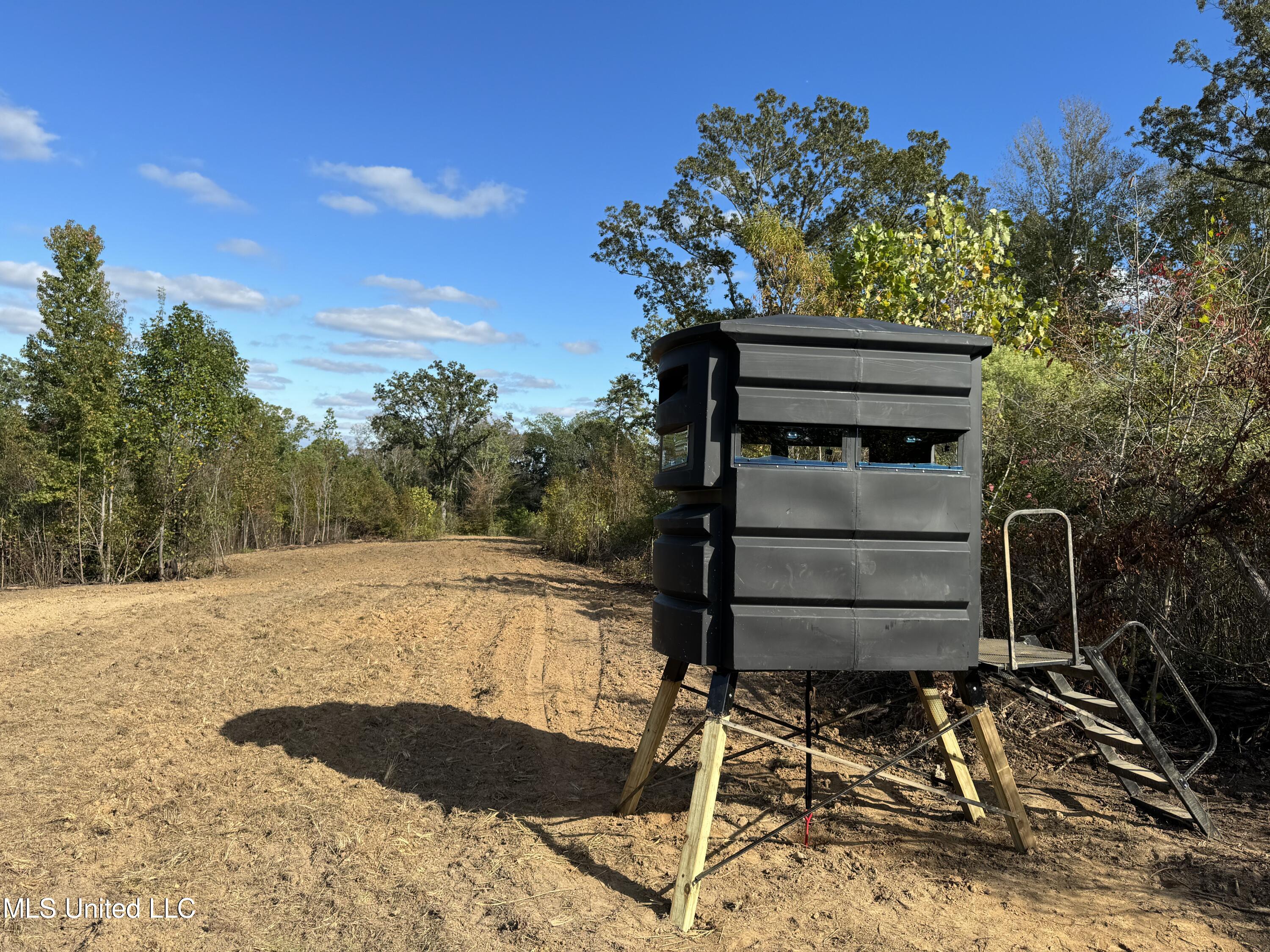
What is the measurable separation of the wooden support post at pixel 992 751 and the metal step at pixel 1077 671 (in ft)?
1.55

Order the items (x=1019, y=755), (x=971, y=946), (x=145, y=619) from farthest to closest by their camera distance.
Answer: (x=145, y=619), (x=1019, y=755), (x=971, y=946)

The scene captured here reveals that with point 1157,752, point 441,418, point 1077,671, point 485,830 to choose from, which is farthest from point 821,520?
→ point 441,418

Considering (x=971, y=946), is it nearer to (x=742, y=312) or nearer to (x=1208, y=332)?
(x=1208, y=332)

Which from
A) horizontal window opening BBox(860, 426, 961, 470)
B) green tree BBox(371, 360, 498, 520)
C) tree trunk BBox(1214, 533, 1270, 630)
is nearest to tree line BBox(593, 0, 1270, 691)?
tree trunk BBox(1214, 533, 1270, 630)

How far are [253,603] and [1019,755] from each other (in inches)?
379

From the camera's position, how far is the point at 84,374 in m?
13.6

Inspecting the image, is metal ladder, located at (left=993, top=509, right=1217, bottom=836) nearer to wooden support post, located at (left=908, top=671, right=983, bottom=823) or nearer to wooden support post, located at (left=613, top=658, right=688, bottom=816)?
wooden support post, located at (left=908, top=671, right=983, bottom=823)

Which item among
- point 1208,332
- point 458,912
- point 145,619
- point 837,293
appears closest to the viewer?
point 458,912

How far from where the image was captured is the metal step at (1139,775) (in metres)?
4.22

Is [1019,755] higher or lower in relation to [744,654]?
lower

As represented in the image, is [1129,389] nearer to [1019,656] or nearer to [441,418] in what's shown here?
[1019,656]

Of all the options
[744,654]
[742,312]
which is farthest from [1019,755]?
[742,312]

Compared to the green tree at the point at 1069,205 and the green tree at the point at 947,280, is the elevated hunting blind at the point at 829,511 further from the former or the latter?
the green tree at the point at 1069,205

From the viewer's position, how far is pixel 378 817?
14.2ft
